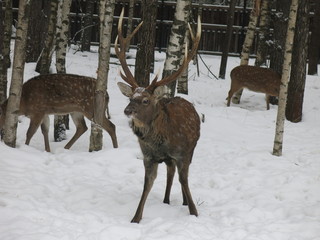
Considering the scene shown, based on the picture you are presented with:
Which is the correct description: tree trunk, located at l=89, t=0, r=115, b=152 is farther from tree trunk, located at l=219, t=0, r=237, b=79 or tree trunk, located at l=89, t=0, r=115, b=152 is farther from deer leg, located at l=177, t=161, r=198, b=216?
tree trunk, located at l=219, t=0, r=237, b=79

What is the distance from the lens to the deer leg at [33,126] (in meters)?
7.79

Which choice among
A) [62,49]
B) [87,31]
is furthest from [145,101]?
[87,31]

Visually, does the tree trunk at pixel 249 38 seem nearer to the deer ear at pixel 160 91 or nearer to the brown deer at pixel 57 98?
the brown deer at pixel 57 98

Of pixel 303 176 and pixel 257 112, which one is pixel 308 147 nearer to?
pixel 303 176

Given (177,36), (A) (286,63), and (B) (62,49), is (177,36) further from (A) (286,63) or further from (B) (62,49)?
(B) (62,49)

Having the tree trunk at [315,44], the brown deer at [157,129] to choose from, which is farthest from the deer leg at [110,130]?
the tree trunk at [315,44]

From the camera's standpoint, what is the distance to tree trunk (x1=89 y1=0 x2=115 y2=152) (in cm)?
704

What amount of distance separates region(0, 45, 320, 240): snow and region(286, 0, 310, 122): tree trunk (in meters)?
0.95

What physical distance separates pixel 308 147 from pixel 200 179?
2.68 m

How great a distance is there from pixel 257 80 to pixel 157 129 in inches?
294

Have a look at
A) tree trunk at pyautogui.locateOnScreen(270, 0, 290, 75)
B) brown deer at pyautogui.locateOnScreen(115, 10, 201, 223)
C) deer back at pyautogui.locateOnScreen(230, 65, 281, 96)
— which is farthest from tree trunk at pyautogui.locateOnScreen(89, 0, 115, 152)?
tree trunk at pyautogui.locateOnScreen(270, 0, 290, 75)

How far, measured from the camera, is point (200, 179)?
6.72 meters

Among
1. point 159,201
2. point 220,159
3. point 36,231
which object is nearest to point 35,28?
point 220,159

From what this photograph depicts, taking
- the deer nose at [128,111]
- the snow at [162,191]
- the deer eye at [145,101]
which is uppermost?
the deer eye at [145,101]
